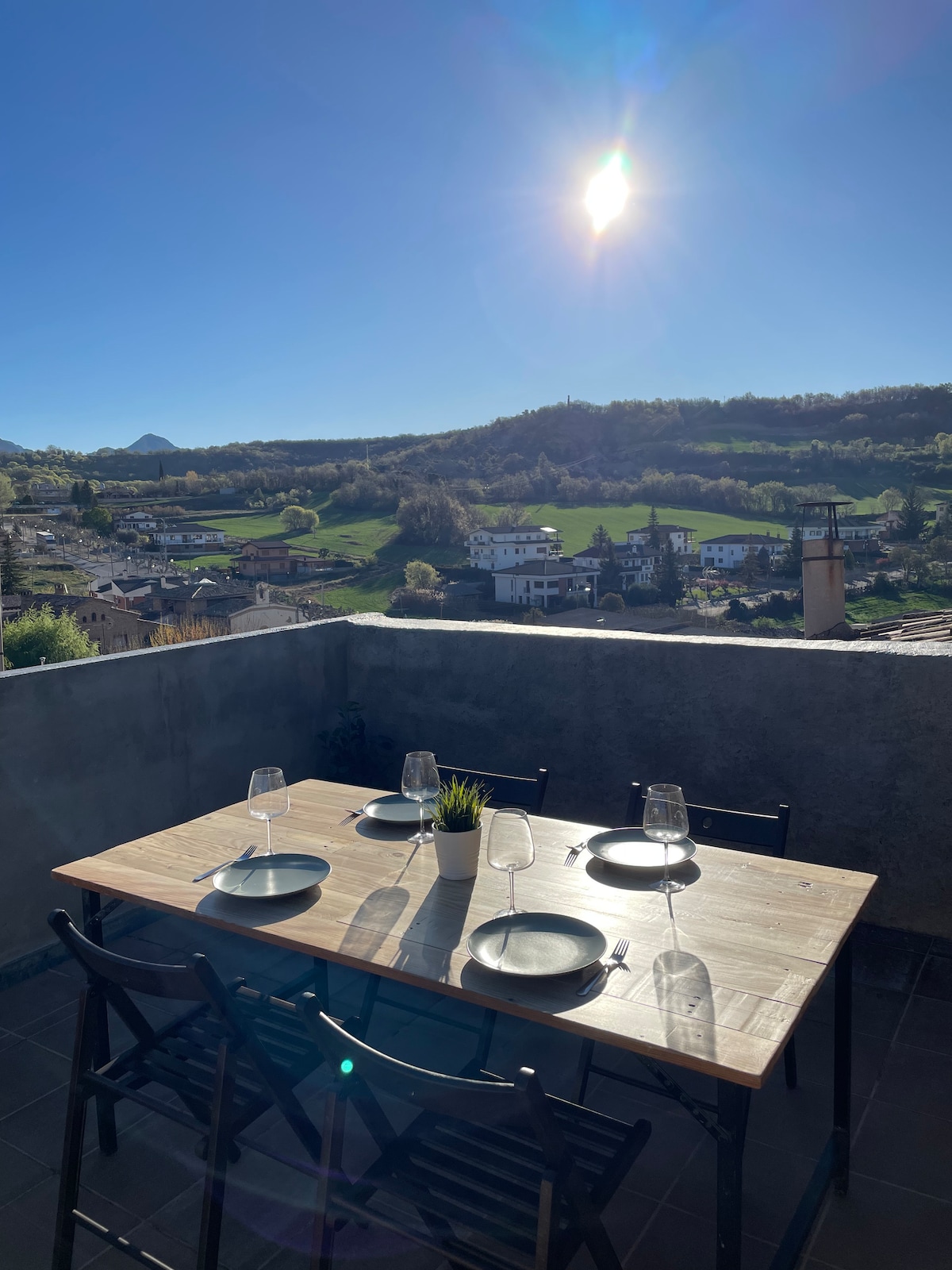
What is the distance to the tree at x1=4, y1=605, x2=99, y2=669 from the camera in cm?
1207

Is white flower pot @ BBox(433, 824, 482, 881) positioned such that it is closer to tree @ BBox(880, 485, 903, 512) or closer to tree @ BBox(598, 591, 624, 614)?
tree @ BBox(598, 591, 624, 614)

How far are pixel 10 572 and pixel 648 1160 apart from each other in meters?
12.4

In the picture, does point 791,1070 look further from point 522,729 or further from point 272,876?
point 522,729

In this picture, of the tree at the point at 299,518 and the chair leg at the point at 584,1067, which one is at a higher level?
the tree at the point at 299,518

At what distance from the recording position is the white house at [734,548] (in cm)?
2086

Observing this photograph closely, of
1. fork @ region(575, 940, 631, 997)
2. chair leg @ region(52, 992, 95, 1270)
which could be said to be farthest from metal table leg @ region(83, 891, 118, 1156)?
fork @ region(575, 940, 631, 997)

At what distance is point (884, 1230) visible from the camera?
170cm

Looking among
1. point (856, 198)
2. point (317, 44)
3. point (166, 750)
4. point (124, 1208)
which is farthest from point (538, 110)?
point (856, 198)

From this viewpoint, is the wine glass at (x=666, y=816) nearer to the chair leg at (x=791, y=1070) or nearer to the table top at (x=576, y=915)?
the table top at (x=576, y=915)

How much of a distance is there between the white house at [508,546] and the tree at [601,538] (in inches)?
60.0

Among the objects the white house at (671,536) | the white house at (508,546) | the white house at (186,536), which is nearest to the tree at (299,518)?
the white house at (186,536)

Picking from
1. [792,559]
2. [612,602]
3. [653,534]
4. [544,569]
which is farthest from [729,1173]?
[653,534]

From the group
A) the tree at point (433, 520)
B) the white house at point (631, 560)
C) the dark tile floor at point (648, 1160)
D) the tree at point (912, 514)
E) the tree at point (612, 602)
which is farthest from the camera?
the tree at point (433, 520)

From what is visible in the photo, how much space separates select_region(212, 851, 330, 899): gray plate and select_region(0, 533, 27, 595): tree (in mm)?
10624
